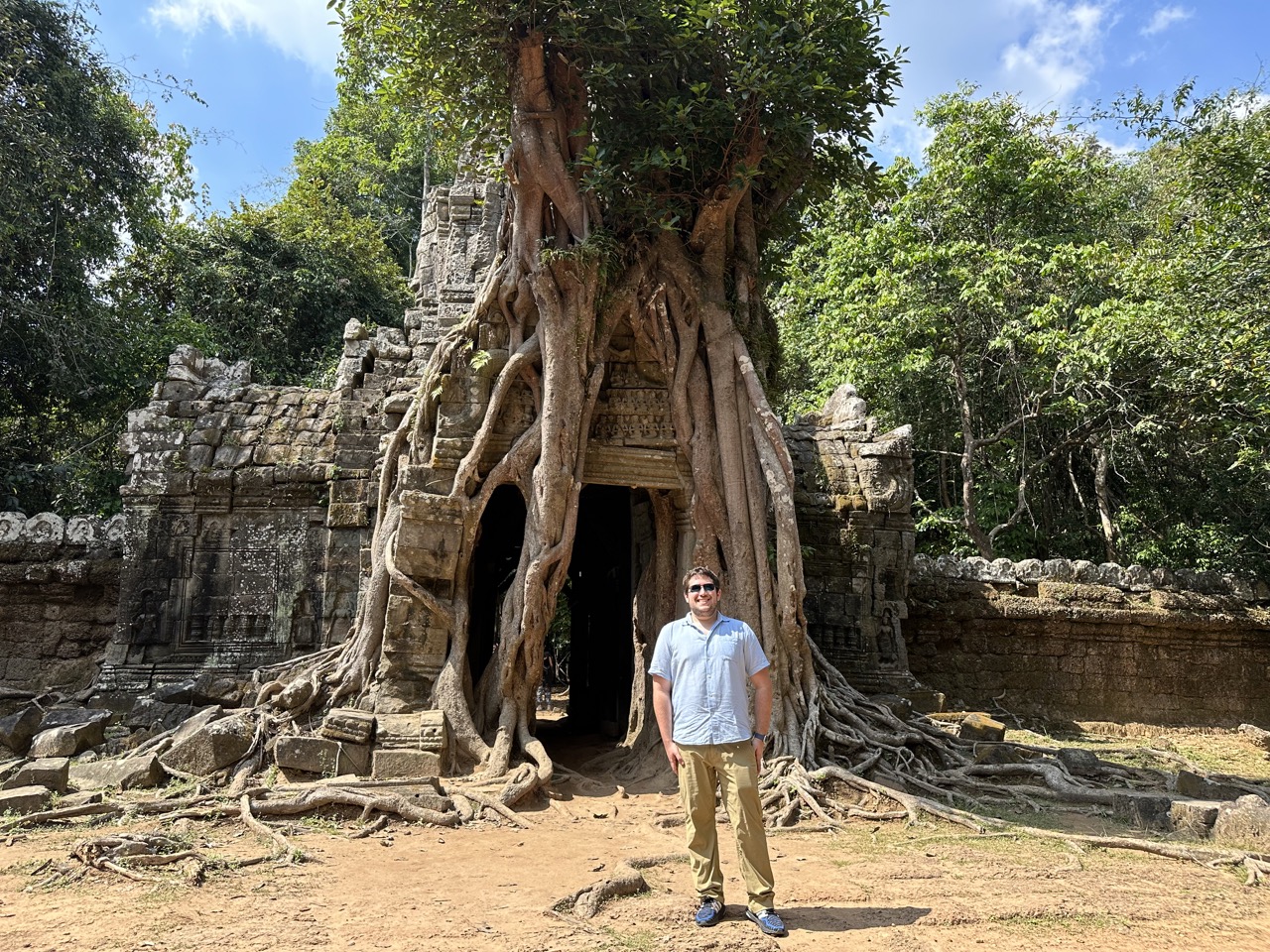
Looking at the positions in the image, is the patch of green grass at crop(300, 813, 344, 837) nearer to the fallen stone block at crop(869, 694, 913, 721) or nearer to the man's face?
the man's face

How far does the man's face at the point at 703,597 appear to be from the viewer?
364 cm

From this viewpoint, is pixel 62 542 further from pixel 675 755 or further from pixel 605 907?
pixel 675 755

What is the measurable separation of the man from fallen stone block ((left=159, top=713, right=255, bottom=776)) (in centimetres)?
337

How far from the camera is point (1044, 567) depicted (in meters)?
10.0

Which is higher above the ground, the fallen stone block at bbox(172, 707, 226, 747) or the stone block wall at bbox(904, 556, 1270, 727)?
the stone block wall at bbox(904, 556, 1270, 727)

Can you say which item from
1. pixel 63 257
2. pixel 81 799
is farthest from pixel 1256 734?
pixel 63 257

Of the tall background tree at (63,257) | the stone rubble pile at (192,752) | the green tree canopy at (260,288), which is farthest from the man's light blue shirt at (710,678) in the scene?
the green tree canopy at (260,288)

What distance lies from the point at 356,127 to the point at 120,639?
18803 millimetres

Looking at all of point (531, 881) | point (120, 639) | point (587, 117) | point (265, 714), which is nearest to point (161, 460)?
point (120, 639)

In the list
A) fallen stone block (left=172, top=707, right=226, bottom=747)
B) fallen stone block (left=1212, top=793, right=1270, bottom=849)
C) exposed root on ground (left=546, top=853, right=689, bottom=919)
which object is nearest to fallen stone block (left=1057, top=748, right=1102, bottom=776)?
fallen stone block (left=1212, top=793, right=1270, bottom=849)

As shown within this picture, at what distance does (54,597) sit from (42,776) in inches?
164

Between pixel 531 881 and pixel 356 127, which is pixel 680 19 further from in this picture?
pixel 356 127

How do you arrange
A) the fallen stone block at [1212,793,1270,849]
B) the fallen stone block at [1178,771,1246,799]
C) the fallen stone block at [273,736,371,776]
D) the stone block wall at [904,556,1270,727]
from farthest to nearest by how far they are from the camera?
the stone block wall at [904,556,1270,727] → the fallen stone block at [1178,771,1246,799] → the fallen stone block at [273,736,371,776] → the fallen stone block at [1212,793,1270,849]

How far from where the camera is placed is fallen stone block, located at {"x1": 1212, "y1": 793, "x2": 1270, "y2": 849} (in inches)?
181
